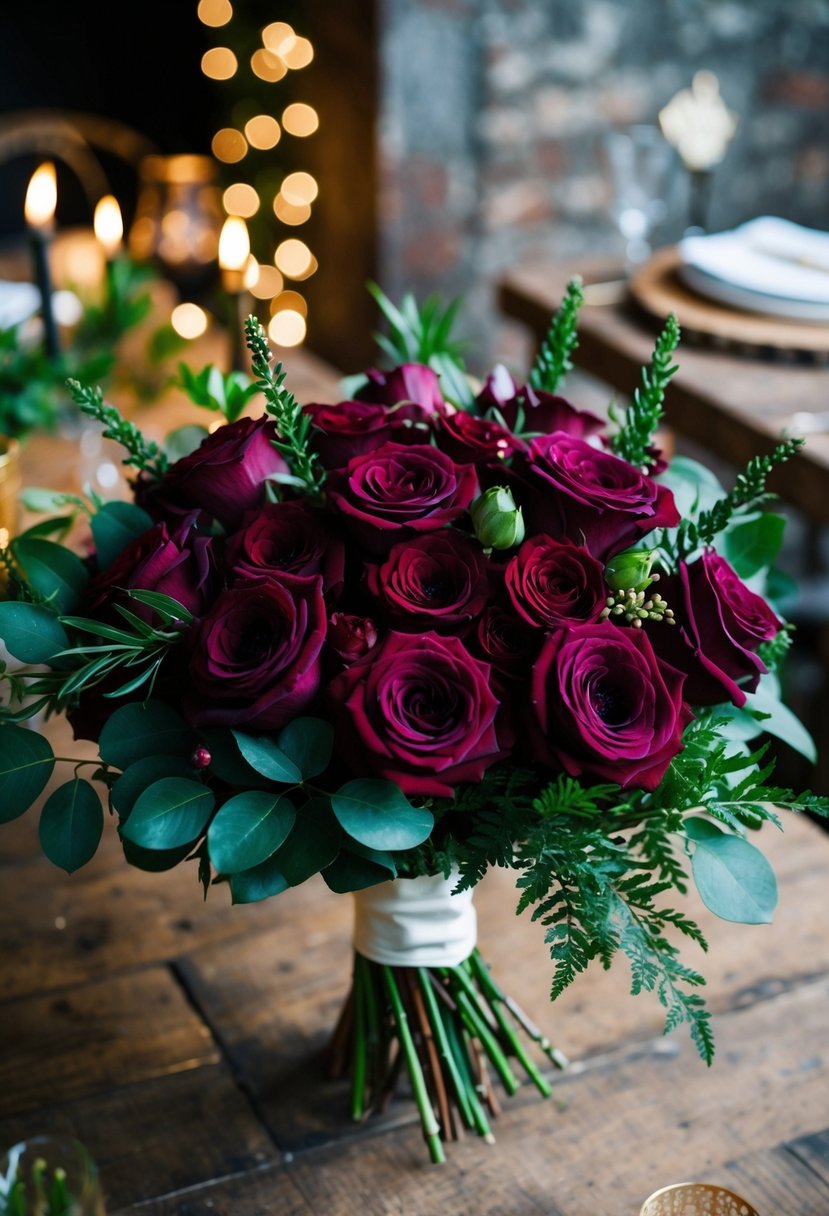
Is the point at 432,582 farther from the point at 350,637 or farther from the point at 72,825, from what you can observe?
the point at 72,825

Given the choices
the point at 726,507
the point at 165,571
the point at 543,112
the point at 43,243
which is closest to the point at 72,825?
Answer: the point at 165,571

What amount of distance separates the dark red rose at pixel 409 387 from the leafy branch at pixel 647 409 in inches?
4.3

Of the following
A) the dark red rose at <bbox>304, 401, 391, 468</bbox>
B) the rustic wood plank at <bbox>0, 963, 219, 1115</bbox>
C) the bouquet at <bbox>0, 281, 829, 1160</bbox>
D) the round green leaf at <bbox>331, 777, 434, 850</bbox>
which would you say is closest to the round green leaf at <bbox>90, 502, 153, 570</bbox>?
the bouquet at <bbox>0, 281, 829, 1160</bbox>

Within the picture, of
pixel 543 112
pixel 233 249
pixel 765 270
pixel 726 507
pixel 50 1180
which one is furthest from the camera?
pixel 543 112

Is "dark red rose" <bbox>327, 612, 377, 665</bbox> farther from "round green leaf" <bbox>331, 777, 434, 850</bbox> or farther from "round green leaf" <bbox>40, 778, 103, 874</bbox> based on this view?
"round green leaf" <bbox>40, 778, 103, 874</bbox>

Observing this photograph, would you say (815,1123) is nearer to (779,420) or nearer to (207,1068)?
(207,1068)

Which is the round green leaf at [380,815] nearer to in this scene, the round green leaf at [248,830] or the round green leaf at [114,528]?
the round green leaf at [248,830]

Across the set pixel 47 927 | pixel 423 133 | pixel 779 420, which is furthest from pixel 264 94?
pixel 47 927

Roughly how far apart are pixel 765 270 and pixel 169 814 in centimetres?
→ 128

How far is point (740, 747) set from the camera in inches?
27.2

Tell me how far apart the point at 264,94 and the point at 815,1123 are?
288cm

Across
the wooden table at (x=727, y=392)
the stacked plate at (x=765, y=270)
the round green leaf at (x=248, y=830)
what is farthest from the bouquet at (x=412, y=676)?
the stacked plate at (x=765, y=270)

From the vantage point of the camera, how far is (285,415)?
25.0 inches

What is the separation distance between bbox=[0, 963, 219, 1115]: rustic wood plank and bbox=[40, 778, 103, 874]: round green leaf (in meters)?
0.24
